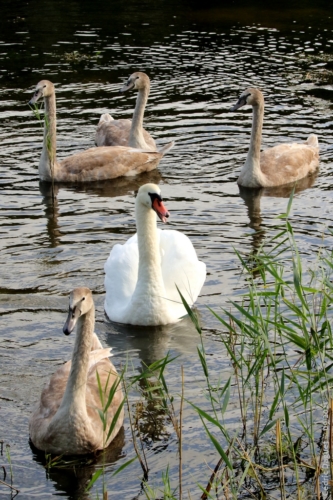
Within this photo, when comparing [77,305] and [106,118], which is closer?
[77,305]

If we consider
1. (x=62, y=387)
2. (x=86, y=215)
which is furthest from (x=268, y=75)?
(x=62, y=387)

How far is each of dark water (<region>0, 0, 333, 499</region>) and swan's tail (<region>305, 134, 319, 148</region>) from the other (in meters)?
0.38

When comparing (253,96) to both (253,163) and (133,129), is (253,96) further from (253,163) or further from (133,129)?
(133,129)

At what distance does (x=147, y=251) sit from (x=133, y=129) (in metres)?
5.64

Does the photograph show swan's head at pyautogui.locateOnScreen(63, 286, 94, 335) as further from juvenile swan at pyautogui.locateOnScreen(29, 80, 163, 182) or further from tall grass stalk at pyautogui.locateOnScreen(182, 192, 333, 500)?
juvenile swan at pyautogui.locateOnScreen(29, 80, 163, 182)

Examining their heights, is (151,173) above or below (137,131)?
below

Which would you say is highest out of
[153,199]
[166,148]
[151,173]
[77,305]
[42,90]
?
[77,305]

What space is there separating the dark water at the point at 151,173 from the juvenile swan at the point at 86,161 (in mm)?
217

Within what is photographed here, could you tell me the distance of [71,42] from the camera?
1992cm

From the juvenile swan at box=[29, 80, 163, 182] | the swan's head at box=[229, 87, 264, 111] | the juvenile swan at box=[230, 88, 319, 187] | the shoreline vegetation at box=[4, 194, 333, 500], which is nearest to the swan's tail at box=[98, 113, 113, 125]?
the juvenile swan at box=[29, 80, 163, 182]

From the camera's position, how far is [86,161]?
13.3 meters

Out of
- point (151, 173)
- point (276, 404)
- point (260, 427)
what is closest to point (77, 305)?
point (276, 404)

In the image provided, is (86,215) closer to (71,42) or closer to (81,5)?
(71,42)

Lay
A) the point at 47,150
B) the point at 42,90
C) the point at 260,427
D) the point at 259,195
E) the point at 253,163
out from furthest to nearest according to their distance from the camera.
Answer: the point at 42,90 < the point at 253,163 < the point at 259,195 < the point at 47,150 < the point at 260,427
